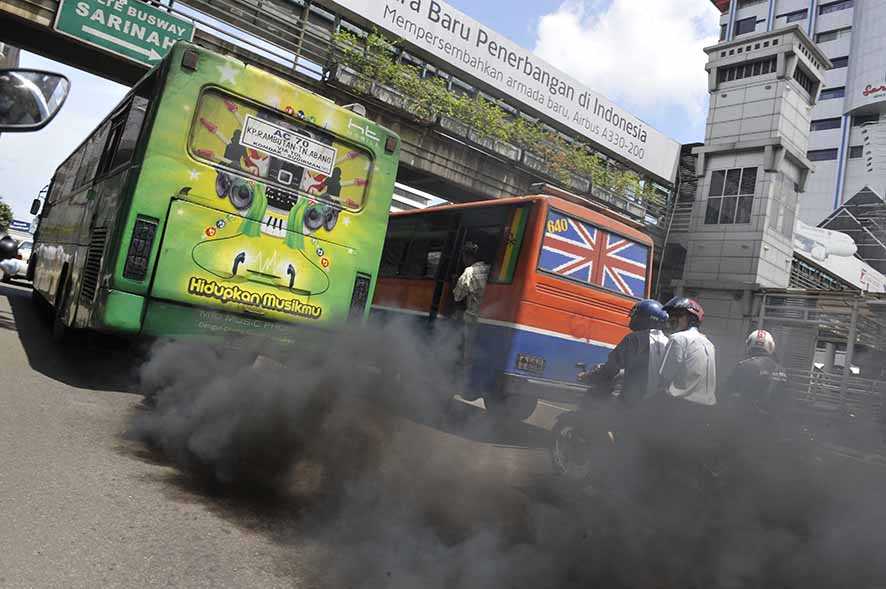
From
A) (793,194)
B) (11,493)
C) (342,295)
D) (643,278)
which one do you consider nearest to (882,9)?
(793,194)

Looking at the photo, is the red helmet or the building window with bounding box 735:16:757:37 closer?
the red helmet

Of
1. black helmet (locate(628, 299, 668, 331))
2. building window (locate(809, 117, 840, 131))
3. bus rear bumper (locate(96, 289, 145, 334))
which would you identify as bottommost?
bus rear bumper (locate(96, 289, 145, 334))

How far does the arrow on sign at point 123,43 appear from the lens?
11.5 metres

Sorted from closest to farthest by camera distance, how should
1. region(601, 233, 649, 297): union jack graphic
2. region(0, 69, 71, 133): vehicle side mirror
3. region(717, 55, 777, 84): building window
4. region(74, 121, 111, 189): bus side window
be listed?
region(0, 69, 71, 133): vehicle side mirror < region(74, 121, 111, 189): bus side window < region(601, 233, 649, 297): union jack graphic < region(717, 55, 777, 84): building window

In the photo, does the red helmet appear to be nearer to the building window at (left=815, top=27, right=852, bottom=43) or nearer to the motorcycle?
the motorcycle

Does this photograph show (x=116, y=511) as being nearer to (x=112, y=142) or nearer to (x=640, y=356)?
(x=640, y=356)

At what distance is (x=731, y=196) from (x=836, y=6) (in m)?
46.4

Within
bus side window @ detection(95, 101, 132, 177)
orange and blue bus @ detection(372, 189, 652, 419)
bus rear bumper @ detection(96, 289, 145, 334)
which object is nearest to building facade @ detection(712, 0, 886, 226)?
orange and blue bus @ detection(372, 189, 652, 419)

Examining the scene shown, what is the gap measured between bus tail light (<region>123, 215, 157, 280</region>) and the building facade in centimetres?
5418

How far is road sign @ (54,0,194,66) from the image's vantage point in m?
11.3

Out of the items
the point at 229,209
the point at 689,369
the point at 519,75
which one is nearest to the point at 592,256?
the point at 689,369

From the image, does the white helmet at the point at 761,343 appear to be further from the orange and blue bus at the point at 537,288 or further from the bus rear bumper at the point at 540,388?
the bus rear bumper at the point at 540,388

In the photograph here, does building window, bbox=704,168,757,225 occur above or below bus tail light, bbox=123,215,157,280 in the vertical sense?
above

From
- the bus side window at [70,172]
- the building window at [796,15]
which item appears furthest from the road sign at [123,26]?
the building window at [796,15]
